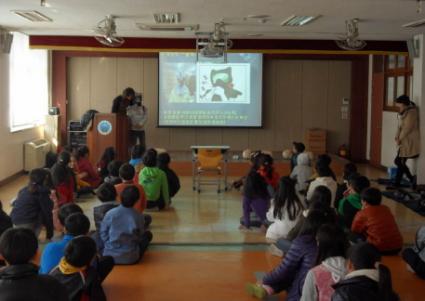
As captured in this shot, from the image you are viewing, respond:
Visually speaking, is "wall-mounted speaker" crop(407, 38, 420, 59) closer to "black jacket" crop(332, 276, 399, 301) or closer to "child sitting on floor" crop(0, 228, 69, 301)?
"black jacket" crop(332, 276, 399, 301)

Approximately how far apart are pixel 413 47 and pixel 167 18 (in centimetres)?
427

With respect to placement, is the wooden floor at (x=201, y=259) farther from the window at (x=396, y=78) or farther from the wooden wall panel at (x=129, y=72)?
the wooden wall panel at (x=129, y=72)

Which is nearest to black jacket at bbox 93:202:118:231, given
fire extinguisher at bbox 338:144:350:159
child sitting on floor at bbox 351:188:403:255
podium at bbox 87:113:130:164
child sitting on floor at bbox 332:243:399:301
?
child sitting on floor at bbox 351:188:403:255

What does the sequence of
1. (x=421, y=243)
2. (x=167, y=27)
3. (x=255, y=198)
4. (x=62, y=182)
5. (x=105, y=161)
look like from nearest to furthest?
(x=421, y=243), (x=255, y=198), (x=62, y=182), (x=167, y=27), (x=105, y=161)

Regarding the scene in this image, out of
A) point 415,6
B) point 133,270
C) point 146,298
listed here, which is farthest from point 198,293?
point 415,6

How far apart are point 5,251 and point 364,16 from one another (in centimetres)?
637

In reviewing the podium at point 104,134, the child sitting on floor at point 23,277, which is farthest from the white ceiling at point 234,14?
the child sitting on floor at point 23,277

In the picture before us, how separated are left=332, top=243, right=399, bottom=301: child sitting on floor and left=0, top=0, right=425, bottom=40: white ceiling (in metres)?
4.21

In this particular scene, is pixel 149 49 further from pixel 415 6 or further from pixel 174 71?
pixel 415 6

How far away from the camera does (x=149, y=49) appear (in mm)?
10727

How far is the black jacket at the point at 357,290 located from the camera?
3180mm

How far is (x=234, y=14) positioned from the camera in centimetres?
806

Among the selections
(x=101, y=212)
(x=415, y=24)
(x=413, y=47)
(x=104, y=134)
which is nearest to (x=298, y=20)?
(x=415, y=24)

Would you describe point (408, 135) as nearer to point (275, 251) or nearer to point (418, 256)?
point (275, 251)
